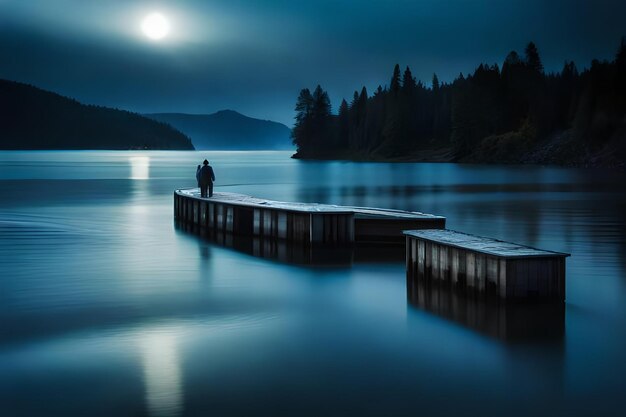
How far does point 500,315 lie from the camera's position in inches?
585

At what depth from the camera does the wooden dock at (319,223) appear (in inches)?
1007

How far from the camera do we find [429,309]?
1616 cm

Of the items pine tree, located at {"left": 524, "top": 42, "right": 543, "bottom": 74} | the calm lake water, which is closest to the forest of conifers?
pine tree, located at {"left": 524, "top": 42, "right": 543, "bottom": 74}

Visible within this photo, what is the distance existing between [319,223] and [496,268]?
35.3 feet

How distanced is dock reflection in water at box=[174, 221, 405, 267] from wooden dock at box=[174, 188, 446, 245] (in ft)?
1.09

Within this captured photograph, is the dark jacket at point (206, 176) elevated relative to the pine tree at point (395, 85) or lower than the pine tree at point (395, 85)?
lower

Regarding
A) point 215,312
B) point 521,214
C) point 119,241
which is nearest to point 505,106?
point 521,214

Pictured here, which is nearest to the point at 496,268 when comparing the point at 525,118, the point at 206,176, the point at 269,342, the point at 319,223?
the point at 269,342

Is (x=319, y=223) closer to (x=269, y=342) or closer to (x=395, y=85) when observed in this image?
(x=269, y=342)

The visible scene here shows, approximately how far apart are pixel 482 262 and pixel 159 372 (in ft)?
25.4

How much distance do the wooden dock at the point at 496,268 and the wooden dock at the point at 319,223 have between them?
Answer: 7.32m

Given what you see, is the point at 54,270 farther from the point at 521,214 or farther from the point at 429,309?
the point at 521,214

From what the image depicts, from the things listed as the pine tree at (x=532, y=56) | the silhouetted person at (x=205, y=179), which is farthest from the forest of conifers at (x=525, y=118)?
the silhouetted person at (x=205, y=179)

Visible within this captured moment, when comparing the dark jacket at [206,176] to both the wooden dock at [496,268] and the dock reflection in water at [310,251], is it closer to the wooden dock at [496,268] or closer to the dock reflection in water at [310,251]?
the dock reflection in water at [310,251]
